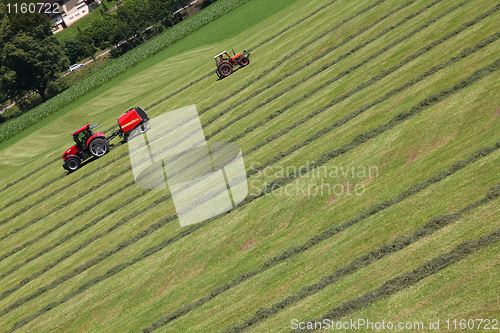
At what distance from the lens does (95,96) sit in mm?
51281

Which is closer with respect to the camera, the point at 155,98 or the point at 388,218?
the point at 388,218

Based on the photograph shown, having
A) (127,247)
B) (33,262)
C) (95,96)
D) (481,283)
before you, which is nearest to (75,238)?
(33,262)

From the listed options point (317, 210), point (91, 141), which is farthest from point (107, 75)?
point (317, 210)

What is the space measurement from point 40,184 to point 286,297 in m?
25.2

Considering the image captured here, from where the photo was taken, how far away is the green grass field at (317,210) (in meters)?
11.1

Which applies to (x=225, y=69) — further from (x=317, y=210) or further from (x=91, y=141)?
(x=317, y=210)

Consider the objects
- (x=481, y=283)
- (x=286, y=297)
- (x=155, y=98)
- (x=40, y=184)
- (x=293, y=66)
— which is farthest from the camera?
(x=155, y=98)

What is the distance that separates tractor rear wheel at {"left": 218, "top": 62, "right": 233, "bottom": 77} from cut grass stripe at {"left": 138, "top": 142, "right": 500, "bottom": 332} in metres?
21.8

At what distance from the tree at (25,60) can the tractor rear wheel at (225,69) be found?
55.4 meters

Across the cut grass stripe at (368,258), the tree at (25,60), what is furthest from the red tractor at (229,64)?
the tree at (25,60)

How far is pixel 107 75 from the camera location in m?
57.7

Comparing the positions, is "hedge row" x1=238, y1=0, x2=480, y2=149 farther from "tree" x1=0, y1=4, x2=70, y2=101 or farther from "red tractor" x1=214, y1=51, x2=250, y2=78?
"tree" x1=0, y1=4, x2=70, y2=101

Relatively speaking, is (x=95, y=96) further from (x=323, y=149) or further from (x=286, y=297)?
(x=286, y=297)

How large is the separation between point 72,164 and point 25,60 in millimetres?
55217
